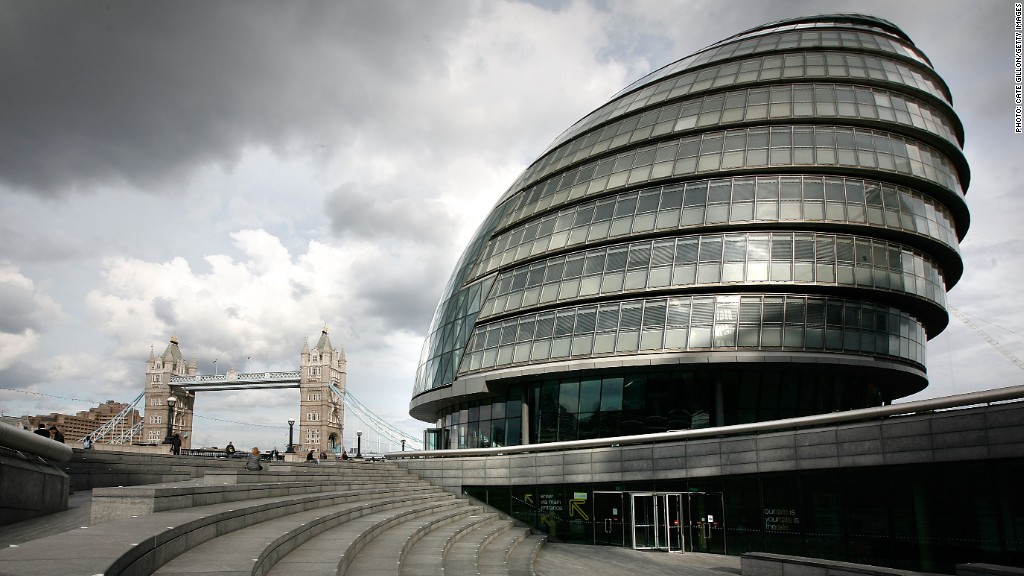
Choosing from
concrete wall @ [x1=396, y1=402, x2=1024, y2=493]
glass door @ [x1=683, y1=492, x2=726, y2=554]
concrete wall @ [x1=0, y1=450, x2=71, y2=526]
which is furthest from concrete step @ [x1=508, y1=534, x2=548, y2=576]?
concrete wall @ [x1=0, y1=450, x2=71, y2=526]

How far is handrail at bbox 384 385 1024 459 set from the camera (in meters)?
19.6

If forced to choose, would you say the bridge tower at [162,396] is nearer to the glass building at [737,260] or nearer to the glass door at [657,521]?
the glass building at [737,260]

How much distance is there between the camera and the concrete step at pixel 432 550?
16750 mm

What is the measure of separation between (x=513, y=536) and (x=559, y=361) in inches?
414

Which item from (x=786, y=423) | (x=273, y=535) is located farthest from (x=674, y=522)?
(x=273, y=535)

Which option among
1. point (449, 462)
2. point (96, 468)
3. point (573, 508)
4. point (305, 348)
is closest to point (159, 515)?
point (96, 468)

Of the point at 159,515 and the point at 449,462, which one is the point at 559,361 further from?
the point at 159,515

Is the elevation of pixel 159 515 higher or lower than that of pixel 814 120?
lower

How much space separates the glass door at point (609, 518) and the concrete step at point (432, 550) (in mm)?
5802

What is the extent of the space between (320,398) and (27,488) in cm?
16581

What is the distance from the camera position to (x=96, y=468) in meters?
24.3

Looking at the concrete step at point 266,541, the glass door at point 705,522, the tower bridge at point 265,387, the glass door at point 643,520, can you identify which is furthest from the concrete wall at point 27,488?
the tower bridge at point 265,387

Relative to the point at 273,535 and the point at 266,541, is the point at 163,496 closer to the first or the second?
the point at 273,535

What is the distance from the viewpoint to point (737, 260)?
1436 inches
